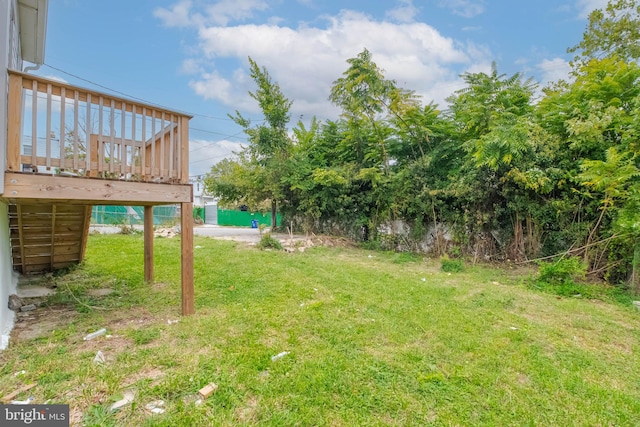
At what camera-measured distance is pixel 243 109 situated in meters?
12.7

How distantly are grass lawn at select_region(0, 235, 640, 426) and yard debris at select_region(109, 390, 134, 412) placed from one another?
4 centimetres

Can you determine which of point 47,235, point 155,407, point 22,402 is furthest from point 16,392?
point 47,235

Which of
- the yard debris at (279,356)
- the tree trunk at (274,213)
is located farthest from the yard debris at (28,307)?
the tree trunk at (274,213)

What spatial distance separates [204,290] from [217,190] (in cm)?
953

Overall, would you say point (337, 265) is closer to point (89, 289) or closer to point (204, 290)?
point (204, 290)

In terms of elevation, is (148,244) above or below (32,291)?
above

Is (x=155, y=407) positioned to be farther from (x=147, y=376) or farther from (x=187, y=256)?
(x=187, y=256)

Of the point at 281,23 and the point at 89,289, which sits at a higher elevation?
the point at 281,23

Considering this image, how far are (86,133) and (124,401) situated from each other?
2874mm

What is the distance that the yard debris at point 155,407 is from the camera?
186 cm

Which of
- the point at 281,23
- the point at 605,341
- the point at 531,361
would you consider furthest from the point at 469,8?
the point at 531,361

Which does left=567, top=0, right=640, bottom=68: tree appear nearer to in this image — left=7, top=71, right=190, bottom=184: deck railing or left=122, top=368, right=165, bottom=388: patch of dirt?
left=7, top=71, right=190, bottom=184: deck railing

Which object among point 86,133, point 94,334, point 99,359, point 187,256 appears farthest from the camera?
point 187,256

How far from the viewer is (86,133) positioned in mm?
3410
